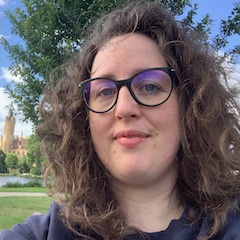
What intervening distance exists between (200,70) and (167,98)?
0.89 ft

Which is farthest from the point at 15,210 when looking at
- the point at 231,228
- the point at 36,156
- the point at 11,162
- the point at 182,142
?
the point at 11,162

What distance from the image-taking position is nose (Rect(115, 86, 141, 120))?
129cm

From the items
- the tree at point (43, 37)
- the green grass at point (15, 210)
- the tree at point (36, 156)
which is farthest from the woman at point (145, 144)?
the green grass at point (15, 210)

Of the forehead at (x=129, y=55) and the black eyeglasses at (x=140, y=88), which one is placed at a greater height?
the forehead at (x=129, y=55)

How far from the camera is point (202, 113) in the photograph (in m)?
1.46

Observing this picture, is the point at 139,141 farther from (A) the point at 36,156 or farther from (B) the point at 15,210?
(B) the point at 15,210

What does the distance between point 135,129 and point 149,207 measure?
35cm

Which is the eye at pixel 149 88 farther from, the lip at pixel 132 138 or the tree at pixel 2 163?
the tree at pixel 2 163

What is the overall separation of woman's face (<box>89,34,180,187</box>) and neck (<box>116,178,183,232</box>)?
49 millimetres

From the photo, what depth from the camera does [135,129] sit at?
129 centimetres

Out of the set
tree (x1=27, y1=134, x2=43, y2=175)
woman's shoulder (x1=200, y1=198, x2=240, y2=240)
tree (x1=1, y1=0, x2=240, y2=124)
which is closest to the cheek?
woman's shoulder (x1=200, y1=198, x2=240, y2=240)

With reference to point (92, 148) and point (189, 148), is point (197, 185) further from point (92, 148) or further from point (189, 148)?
point (92, 148)

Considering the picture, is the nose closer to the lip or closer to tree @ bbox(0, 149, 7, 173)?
the lip

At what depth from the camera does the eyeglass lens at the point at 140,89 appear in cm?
133
